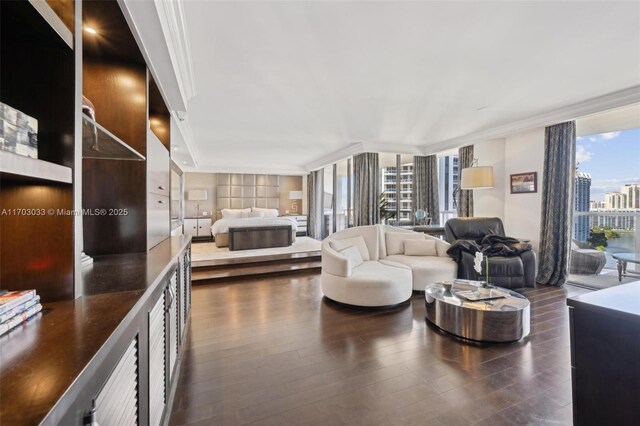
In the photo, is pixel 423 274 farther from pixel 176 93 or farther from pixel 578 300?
pixel 176 93

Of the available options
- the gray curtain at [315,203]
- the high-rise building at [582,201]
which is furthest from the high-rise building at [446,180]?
the gray curtain at [315,203]

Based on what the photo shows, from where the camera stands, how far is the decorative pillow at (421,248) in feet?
14.5

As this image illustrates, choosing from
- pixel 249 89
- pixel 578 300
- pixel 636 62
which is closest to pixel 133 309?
pixel 578 300

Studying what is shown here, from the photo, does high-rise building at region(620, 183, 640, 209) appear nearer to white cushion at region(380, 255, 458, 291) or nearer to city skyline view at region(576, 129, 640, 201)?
city skyline view at region(576, 129, 640, 201)

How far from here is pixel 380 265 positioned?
3.84 m

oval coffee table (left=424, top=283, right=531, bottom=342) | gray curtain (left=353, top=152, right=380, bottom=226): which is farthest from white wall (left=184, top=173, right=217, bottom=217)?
oval coffee table (left=424, top=283, right=531, bottom=342)

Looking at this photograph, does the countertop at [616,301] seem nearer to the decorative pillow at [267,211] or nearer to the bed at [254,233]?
the bed at [254,233]

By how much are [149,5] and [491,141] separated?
5.59 meters

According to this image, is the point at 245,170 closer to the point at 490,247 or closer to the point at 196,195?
the point at 196,195

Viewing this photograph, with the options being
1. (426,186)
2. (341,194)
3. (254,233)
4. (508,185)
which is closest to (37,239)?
(254,233)

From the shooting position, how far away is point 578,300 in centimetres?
110

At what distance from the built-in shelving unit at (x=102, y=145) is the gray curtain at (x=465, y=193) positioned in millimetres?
5763

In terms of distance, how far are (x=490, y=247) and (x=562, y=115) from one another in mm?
2165

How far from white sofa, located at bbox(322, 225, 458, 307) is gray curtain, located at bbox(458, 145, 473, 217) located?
5.92 ft
